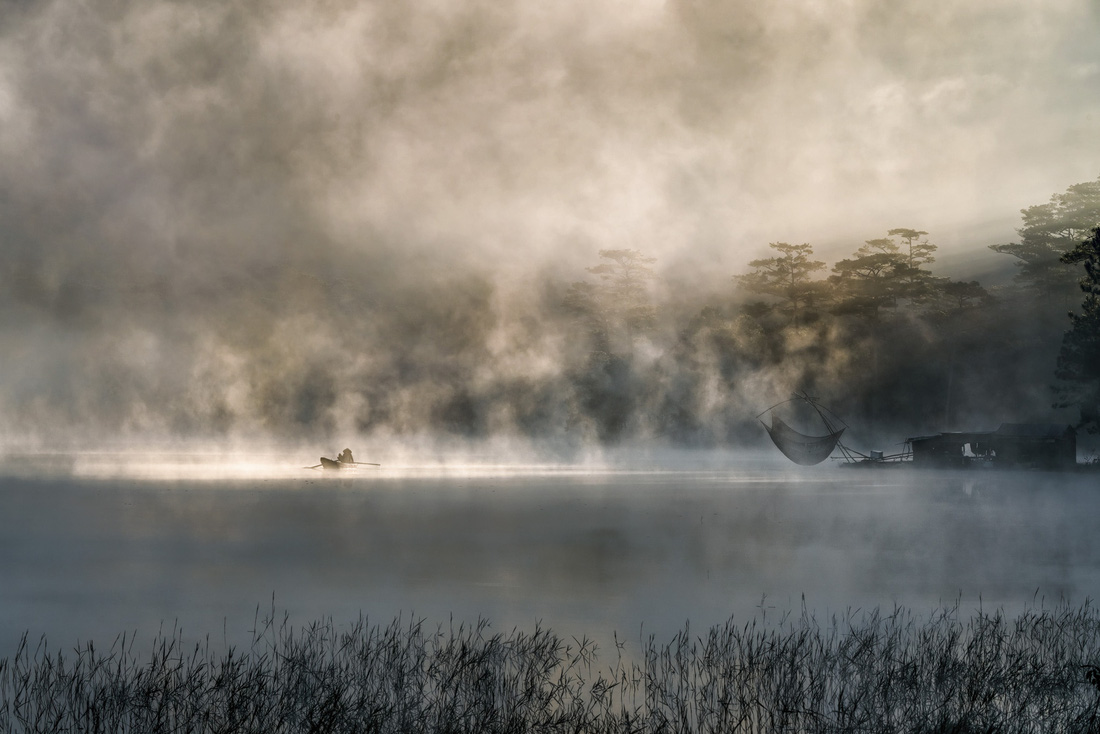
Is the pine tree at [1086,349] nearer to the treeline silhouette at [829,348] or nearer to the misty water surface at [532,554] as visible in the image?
the misty water surface at [532,554]

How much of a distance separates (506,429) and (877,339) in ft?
116

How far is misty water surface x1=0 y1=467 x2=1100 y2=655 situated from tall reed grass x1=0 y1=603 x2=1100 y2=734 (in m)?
2.55

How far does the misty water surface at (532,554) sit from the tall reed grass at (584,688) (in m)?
2.55

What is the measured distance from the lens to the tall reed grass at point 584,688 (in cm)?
812

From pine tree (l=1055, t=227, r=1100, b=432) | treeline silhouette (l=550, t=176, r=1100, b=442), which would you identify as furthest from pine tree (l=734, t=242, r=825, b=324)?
pine tree (l=1055, t=227, r=1100, b=432)

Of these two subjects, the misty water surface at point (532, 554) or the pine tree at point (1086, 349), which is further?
the pine tree at point (1086, 349)

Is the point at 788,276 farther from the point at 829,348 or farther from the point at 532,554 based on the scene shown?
the point at 532,554

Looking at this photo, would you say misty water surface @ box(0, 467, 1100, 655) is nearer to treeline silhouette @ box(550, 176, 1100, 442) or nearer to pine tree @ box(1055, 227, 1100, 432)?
pine tree @ box(1055, 227, 1100, 432)

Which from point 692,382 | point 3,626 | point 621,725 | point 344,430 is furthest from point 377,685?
point 344,430

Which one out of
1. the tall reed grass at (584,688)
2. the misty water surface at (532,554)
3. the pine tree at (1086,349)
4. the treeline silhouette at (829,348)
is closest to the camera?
the tall reed grass at (584,688)

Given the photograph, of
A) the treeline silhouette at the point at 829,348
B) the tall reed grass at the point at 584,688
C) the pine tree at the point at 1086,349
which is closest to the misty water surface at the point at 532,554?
the tall reed grass at the point at 584,688

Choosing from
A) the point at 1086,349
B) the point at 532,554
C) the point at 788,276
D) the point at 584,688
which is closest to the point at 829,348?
the point at 788,276

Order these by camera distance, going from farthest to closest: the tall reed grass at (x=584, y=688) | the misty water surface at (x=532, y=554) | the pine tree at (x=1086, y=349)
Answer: the pine tree at (x=1086, y=349)
the misty water surface at (x=532, y=554)
the tall reed grass at (x=584, y=688)

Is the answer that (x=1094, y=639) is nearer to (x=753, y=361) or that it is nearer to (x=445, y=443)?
(x=753, y=361)
